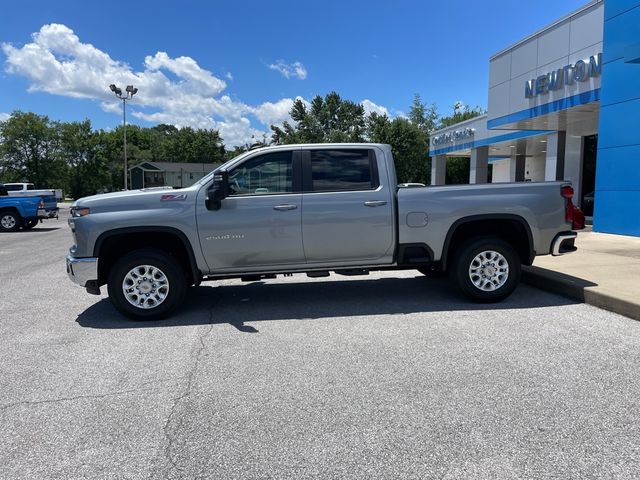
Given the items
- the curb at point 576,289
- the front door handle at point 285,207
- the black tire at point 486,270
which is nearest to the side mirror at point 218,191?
the front door handle at point 285,207

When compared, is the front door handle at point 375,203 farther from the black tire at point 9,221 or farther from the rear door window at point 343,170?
the black tire at point 9,221

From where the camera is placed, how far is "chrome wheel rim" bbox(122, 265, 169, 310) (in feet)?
19.6

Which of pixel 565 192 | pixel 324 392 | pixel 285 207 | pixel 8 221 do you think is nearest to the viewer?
pixel 324 392

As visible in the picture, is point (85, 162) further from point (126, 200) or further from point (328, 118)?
point (126, 200)

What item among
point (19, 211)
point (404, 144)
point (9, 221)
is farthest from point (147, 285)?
point (404, 144)

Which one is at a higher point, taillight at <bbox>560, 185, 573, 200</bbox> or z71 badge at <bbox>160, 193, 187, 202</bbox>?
taillight at <bbox>560, 185, 573, 200</bbox>

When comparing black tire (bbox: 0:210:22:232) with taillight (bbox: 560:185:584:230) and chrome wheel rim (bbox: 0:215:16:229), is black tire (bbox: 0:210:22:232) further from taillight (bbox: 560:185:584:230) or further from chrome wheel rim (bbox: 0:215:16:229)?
taillight (bbox: 560:185:584:230)

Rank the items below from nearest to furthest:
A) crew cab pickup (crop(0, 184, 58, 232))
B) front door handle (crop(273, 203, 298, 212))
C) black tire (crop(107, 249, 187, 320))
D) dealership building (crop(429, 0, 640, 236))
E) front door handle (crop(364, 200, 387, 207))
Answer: black tire (crop(107, 249, 187, 320)), front door handle (crop(273, 203, 298, 212)), front door handle (crop(364, 200, 387, 207)), dealership building (crop(429, 0, 640, 236)), crew cab pickup (crop(0, 184, 58, 232))

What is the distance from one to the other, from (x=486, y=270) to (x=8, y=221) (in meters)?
A: 19.7

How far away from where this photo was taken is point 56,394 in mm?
3984

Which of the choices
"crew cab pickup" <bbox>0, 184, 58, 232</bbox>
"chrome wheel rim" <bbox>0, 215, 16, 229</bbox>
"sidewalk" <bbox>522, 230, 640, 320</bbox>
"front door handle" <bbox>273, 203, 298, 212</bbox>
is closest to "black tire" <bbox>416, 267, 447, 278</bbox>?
"sidewalk" <bbox>522, 230, 640, 320</bbox>

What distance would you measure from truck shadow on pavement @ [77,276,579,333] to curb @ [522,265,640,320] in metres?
0.13

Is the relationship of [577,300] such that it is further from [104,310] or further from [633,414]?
[104,310]

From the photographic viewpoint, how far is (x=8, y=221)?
787 inches
